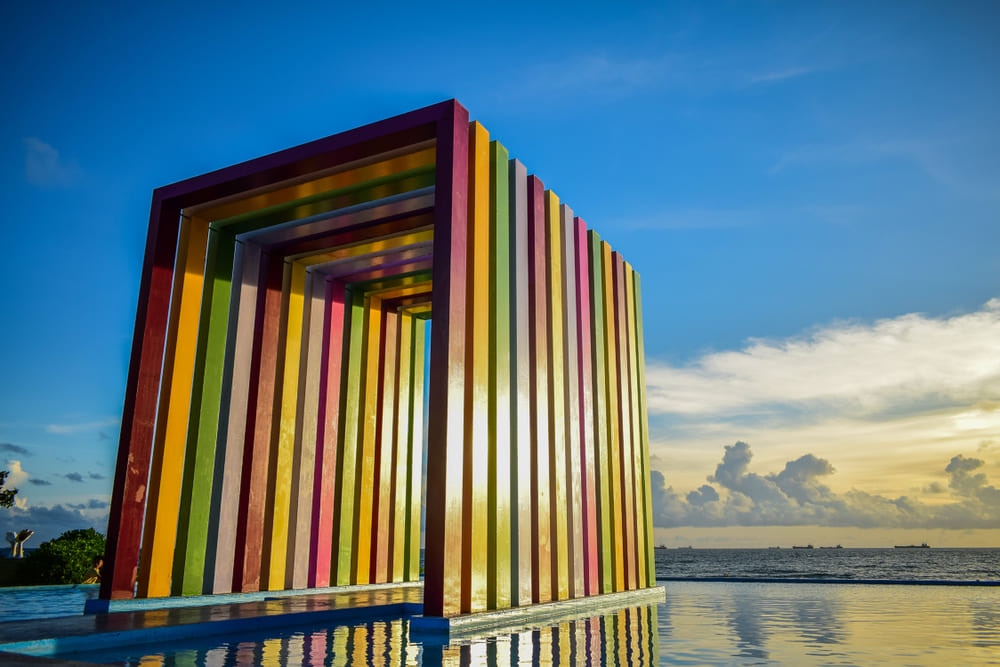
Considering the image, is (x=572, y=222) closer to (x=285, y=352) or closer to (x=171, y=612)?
(x=285, y=352)

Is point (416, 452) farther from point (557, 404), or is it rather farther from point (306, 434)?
point (557, 404)

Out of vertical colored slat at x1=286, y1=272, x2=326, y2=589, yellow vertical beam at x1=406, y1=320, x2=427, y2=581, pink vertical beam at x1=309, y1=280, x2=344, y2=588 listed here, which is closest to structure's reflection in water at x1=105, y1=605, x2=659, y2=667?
vertical colored slat at x1=286, y1=272, x2=326, y2=589

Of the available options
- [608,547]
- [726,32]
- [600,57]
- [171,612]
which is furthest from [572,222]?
[171,612]

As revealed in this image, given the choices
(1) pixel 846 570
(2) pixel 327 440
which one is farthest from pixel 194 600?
(1) pixel 846 570

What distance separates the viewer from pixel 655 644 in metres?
7.03

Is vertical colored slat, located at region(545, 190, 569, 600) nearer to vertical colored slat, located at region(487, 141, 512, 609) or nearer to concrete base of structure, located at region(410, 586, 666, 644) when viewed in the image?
concrete base of structure, located at region(410, 586, 666, 644)

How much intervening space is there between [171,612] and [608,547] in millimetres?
6797

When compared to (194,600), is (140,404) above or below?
above

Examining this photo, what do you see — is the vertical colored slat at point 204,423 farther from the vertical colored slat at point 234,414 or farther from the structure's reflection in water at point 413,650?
the structure's reflection in water at point 413,650

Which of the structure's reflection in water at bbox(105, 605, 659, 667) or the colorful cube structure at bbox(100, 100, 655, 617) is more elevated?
the colorful cube structure at bbox(100, 100, 655, 617)

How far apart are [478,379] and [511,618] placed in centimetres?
288

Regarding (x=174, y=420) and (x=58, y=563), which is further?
(x=58, y=563)

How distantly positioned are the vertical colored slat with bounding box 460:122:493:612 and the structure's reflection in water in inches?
29.8

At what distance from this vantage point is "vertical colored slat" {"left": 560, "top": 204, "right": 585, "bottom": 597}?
10391 mm
